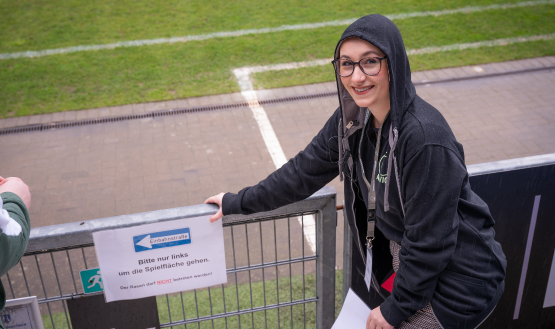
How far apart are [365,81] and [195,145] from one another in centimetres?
551

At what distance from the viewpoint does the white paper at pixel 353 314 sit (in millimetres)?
2494

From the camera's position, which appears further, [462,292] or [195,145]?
[195,145]

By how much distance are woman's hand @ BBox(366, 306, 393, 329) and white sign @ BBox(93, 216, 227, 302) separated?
0.81 m

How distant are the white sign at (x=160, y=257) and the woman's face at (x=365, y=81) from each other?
0.94 meters

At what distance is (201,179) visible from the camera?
6586 millimetres

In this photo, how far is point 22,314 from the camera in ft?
8.20

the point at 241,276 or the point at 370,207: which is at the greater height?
the point at 370,207

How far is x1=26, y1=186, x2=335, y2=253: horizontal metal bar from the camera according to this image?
2.32 meters

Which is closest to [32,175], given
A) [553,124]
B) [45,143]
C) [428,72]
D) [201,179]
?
[45,143]

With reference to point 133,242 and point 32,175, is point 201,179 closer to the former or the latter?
point 32,175

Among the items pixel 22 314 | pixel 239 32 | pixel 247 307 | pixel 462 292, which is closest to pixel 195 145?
pixel 247 307

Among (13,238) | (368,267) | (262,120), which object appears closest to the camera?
(13,238)

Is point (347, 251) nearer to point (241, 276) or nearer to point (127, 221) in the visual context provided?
point (127, 221)

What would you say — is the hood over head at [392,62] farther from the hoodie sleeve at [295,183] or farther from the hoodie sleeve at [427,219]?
the hoodie sleeve at [295,183]
